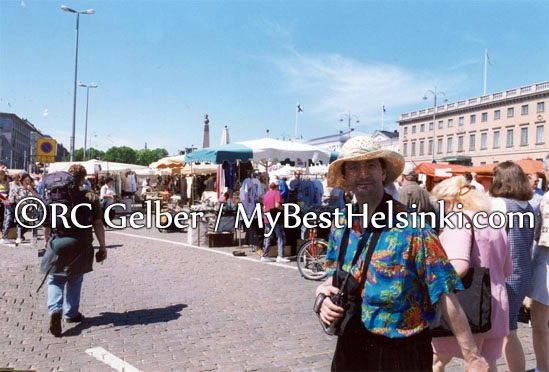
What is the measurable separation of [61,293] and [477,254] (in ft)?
14.3

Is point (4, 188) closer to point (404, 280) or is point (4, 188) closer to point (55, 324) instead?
point (55, 324)

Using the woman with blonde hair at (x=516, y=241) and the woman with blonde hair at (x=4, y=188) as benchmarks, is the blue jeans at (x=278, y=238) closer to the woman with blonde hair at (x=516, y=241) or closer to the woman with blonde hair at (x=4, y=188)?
the woman with blonde hair at (x=516, y=241)

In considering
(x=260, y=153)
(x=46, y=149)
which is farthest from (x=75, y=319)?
(x=46, y=149)

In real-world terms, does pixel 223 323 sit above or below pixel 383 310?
below

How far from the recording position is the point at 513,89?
62156 mm

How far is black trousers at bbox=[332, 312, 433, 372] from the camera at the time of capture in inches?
76.5

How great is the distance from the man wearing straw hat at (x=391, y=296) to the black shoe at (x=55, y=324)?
3.81 meters

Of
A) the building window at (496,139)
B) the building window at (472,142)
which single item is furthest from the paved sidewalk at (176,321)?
the building window at (472,142)

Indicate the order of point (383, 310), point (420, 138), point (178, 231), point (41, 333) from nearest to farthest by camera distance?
1. point (383, 310)
2. point (41, 333)
3. point (178, 231)
4. point (420, 138)

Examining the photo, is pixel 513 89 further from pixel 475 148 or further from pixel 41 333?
pixel 41 333

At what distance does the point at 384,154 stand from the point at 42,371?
359 cm

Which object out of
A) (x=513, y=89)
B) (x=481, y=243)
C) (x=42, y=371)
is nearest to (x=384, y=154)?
(x=481, y=243)

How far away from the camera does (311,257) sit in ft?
27.1

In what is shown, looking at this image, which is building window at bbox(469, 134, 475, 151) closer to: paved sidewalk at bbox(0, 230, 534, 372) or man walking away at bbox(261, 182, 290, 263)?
man walking away at bbox(261, 182, 290, 263)
